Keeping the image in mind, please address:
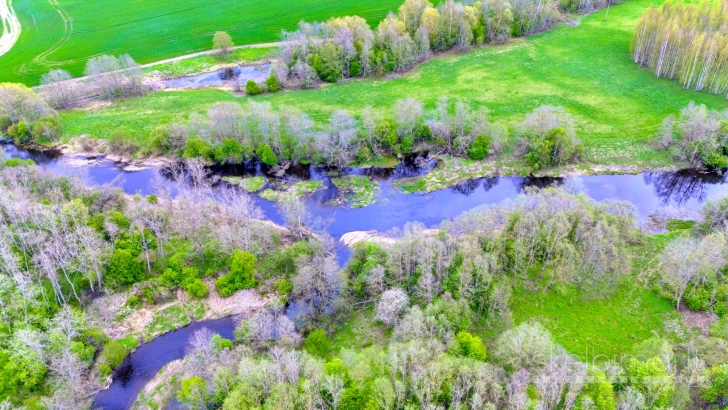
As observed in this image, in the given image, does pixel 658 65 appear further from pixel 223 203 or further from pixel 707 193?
pixel 223 203

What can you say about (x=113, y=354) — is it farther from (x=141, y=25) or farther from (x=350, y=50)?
(x=141, y=25)

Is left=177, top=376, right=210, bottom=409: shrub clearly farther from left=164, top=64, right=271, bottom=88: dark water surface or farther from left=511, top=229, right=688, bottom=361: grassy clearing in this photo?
left=164, top=64, right=271, bottom=88: dark water surface

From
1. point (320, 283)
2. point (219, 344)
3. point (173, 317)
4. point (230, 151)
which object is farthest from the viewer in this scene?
point (230, 151)

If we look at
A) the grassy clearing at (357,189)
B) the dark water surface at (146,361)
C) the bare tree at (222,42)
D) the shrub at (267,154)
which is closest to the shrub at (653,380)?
the dark water surface at (146,361)

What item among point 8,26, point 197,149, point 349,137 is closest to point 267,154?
point 197,149

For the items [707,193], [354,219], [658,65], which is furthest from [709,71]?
[354,219]

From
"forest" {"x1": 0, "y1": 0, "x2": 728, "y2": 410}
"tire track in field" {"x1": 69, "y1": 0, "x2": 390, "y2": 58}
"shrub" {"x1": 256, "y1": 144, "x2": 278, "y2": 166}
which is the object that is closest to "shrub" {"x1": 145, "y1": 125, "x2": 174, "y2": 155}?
"forest" {"x1": 0, "y1": 0, "x2": 728, "y2": 410}
